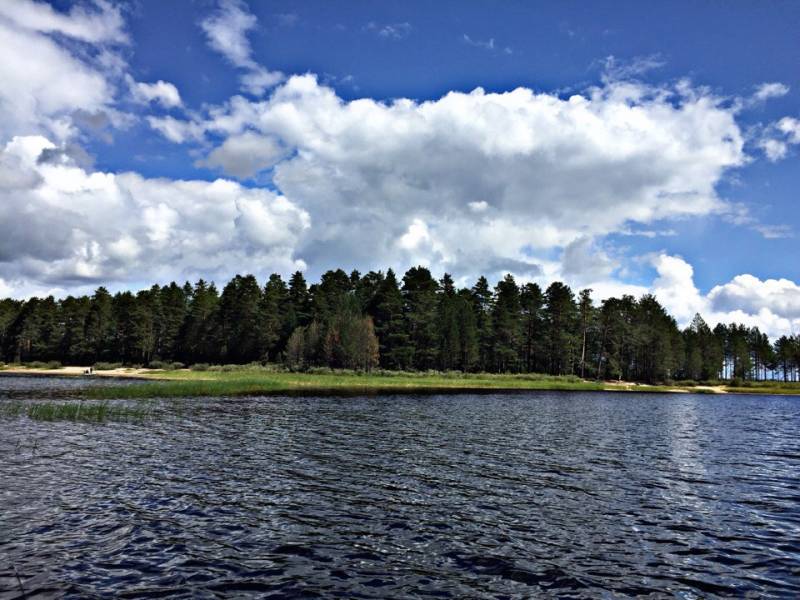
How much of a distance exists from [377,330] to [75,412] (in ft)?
297

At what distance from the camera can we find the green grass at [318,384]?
201ft

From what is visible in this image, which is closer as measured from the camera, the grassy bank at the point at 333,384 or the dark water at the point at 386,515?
the dark water at the point at 386,515

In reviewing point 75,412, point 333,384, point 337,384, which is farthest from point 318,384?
point 75,412

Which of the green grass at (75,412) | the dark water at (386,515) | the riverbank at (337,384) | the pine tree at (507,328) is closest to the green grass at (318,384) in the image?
the riverbank at (337,384)

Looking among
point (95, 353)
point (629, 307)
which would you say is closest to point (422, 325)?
point (629, 307)

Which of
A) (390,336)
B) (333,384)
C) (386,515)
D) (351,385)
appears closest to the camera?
(386,515)

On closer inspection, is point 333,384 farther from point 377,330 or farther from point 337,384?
point 377,330

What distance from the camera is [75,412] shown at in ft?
134

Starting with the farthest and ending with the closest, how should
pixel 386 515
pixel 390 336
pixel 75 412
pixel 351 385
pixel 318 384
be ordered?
pixel 390 336
pixel 351 385
pixel 318 384
pixel 75 412
pixel 386 515

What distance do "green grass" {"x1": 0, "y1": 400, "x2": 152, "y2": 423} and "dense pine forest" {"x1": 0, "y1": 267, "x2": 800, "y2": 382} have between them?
65511 mm

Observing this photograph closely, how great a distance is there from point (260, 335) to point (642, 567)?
125600 mm

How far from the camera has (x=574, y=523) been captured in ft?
55.7

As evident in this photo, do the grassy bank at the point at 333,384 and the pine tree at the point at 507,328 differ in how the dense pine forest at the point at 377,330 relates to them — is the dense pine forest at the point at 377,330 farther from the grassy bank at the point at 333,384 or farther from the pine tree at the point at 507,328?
the grassy bank at the point at 333,384

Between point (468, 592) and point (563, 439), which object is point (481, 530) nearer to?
point (468, 592)
